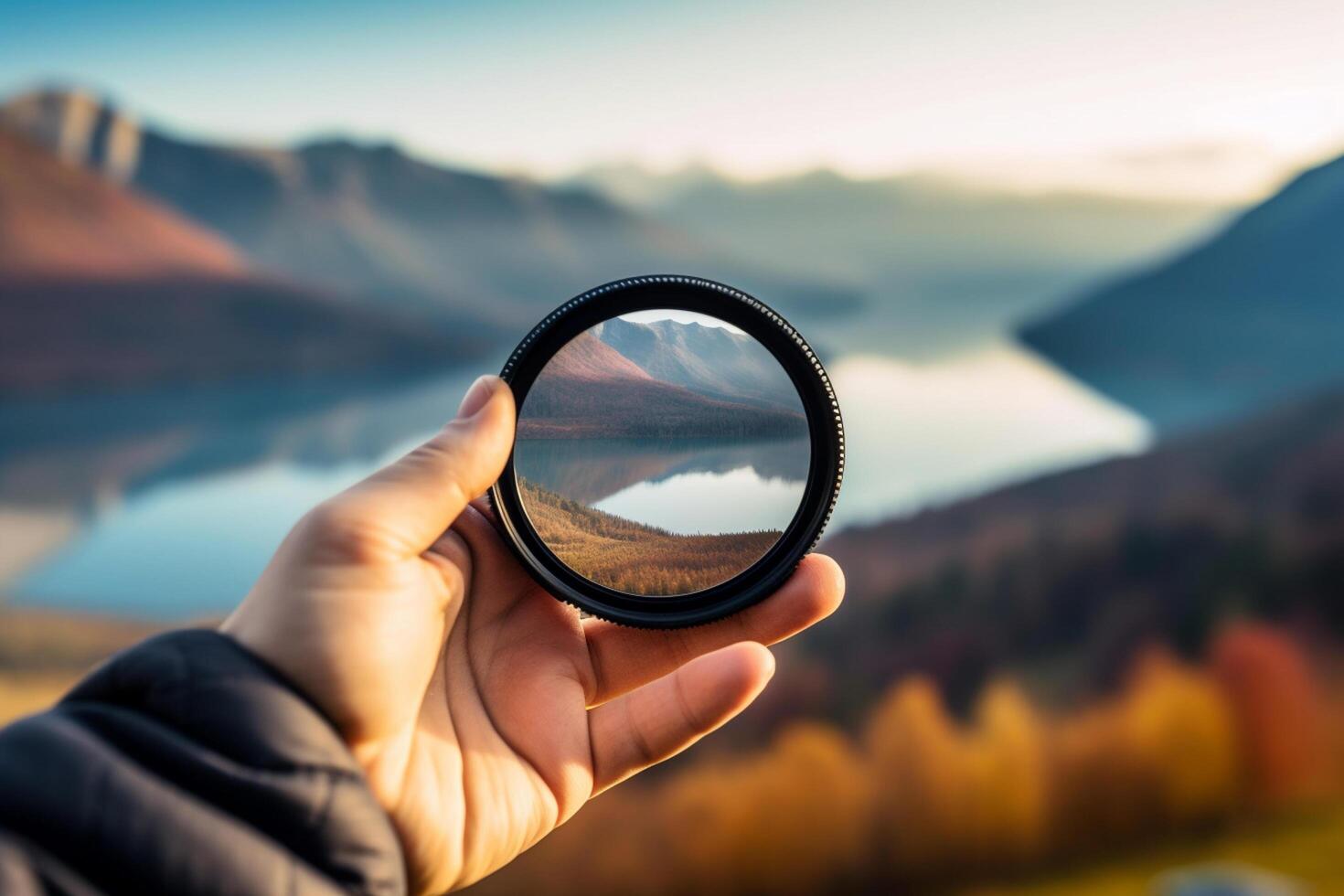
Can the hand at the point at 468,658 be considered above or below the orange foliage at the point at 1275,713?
above

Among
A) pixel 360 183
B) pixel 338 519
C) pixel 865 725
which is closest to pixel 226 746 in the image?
pixel 338 519

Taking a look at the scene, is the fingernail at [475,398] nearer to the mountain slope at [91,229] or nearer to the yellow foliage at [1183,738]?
the yellow foliage at [1183,738]

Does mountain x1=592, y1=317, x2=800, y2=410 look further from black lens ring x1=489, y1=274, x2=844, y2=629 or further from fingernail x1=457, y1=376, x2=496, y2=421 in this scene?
fingernail x1=457, y1=376, x2=496, y2=421

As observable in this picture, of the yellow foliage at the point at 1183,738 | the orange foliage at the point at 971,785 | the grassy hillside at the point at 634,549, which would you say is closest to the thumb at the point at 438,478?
the grassy hillside at the point at 634,549

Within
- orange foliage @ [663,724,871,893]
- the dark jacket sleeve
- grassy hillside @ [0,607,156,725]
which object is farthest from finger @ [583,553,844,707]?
grassy hillside @ [0,607,156,725]

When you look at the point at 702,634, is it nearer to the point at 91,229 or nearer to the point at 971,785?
the point at 971,785

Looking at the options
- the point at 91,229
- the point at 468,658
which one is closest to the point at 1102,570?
the point at 468,658
